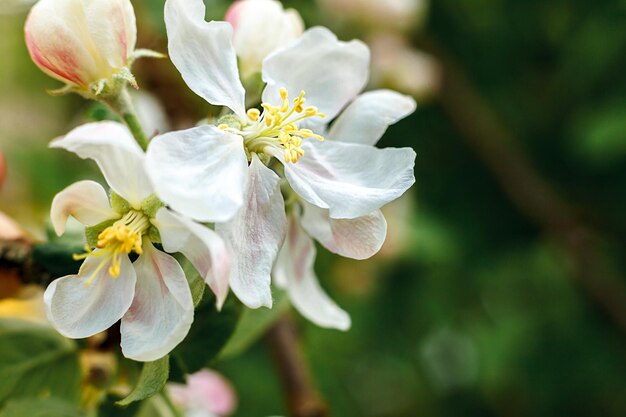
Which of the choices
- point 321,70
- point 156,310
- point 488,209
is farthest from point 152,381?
point 488,209

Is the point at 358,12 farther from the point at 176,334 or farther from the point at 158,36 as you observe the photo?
the point at 176,334

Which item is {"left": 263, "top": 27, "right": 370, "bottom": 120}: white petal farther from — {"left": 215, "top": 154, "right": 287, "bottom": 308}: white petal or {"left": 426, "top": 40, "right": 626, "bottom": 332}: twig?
{"left": 426, "top": 40, "right": 626, "bottom": 332}: twig

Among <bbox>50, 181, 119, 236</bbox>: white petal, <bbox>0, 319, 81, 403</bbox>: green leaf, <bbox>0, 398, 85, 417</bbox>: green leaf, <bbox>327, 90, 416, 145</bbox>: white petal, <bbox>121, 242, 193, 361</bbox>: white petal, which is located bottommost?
<bbox>0, 319, 81, 403</bbox>: green leaf

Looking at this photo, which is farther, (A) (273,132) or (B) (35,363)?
(B) (35,363)

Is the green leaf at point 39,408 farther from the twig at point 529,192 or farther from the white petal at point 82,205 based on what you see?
the twig at point 529,192

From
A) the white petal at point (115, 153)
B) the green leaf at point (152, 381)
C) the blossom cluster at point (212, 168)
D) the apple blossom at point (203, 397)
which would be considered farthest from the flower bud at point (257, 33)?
the apple blossom at point (203, 397)

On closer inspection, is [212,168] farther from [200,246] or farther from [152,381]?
[152,381]

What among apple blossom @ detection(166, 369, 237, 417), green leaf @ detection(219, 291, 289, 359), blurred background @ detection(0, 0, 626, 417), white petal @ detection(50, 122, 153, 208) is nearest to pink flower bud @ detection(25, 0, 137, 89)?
white petal @ detection(50, 122, 153, 208)
